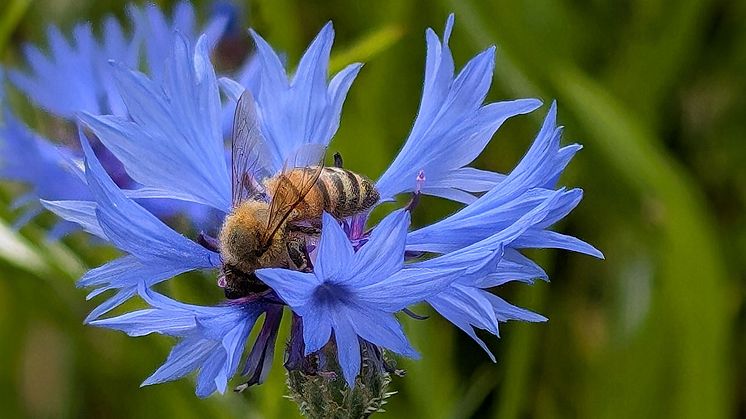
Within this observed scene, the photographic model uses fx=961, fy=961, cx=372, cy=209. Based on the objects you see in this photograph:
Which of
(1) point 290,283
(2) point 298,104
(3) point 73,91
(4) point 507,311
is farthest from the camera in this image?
(3) point 73,91

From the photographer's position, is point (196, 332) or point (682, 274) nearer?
point (196, 332)

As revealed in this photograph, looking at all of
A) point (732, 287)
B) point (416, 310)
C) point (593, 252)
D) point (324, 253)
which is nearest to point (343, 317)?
point (324, 253)

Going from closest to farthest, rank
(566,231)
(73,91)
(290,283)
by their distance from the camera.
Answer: (290,283)
(73,91)
(566,231)

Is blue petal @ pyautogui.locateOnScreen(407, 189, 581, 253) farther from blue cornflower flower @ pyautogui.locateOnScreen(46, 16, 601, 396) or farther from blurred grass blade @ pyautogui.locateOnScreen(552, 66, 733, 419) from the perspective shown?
blurred grass blade @ pyautogui.locateOnScreen(552, 66, 733, 419)

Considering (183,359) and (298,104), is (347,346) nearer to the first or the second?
(183,359)

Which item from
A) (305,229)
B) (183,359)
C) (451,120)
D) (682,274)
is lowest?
(183,359)

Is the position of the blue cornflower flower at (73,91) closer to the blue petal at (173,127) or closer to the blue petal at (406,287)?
the blue petal at (173,127)

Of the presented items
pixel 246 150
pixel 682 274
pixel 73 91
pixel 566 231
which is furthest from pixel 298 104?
pixel 566 231
